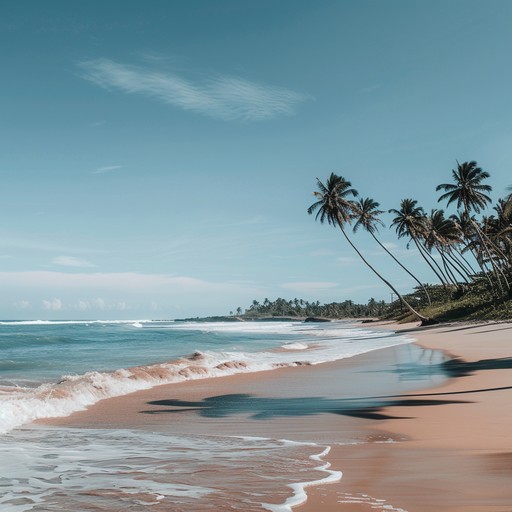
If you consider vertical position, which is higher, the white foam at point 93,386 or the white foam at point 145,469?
the white foam at point 145,469

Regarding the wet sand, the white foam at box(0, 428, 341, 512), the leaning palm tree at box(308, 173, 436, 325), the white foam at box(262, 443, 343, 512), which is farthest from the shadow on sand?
the leaning palm tree at box(308, 173, 436, 325)

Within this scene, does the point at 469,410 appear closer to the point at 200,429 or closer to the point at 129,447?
the point at 200,429

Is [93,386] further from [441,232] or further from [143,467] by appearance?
[441,232]

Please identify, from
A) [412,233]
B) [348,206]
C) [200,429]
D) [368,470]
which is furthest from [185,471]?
[412,233]

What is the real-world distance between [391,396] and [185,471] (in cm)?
690

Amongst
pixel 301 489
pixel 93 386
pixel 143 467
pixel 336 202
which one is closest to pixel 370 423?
pixel 301 489

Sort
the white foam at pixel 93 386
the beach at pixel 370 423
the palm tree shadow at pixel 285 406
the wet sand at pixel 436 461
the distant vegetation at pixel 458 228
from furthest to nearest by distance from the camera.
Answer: the distant vegetation at pixel 458 228, the white foam at pixel 93 386, the palm tree shadow at pixel 285 406, the beach at pixel 370 423, the wet sand at pixel 436 461

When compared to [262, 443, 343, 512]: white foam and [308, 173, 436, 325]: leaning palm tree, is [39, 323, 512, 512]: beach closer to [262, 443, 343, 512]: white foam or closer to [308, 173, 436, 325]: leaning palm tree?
[262, 443, 343, 512]: white foam

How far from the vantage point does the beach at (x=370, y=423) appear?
4.93 meters

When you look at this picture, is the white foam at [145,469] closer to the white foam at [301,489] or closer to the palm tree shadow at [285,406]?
the white foam at [301,489]

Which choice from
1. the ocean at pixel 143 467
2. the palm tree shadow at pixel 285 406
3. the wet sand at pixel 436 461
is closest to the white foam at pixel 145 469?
the ocean at pixel 143 467

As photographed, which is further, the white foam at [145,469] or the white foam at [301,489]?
the white foam at [145,469]

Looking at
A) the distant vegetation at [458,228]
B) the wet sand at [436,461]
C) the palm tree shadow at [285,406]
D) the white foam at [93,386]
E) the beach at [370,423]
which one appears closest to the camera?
the wet sand at [436,461]

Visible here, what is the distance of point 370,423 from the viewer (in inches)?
345
